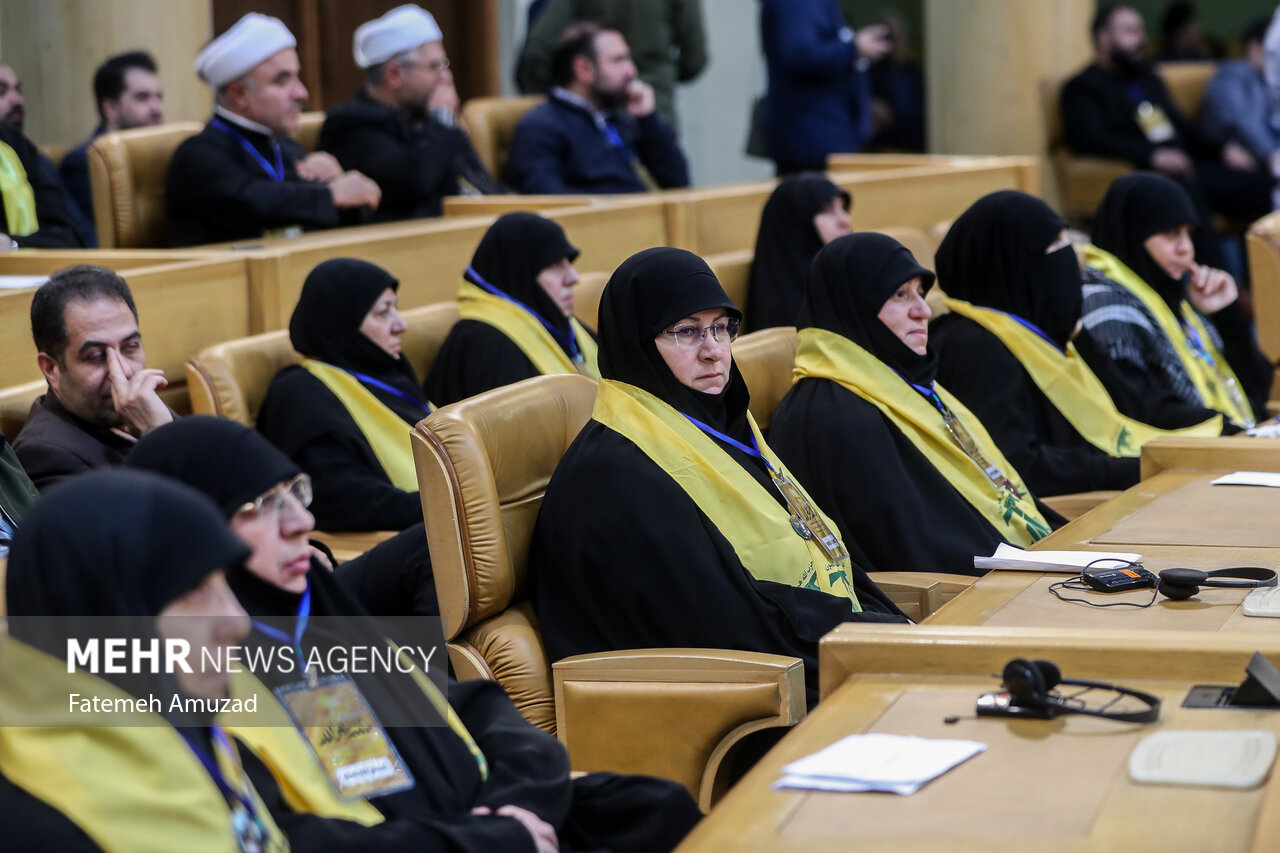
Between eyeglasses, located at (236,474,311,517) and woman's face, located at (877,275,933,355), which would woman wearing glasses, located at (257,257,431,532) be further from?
eyeglasses, located at (236,474,311,517)

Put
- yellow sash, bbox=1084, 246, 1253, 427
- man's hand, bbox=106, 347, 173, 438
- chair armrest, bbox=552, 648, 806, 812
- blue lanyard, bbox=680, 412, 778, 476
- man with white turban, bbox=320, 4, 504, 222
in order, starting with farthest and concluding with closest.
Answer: man with white turban, bbox=320, 4, 504, 222, yellow sash, bbox=1084, 246, 1253, 427, man's hand, bbox=106, 347, 173, 438, blue lanyard, bbox=680, 412, 778, 476, chair armrest, bbox=552, 648, 806, 812

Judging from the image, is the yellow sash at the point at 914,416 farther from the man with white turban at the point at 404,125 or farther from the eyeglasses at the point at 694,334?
the man with white turban at the point at 404,125

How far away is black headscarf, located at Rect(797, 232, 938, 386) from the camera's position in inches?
144

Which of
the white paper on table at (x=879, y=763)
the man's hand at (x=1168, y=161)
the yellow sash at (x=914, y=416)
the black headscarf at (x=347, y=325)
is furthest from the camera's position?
the man's hand at (x=1168, y=161)

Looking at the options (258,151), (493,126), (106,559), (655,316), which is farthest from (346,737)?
(493,126)

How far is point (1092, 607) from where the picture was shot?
2.62m

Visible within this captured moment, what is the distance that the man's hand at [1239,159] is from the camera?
936cm

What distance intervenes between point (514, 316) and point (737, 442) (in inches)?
63.1

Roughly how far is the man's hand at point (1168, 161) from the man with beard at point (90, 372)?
270 inches

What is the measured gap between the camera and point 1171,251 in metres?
5.13

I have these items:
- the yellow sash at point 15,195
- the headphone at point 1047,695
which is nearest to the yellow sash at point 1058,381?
the headphone at point 1047,695

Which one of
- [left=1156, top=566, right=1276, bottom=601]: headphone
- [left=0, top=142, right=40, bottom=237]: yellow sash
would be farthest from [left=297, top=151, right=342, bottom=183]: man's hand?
[left=1156, top=566, right=1276, bottom=601]: headphone

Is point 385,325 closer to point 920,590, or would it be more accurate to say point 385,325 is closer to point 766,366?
point 766,366

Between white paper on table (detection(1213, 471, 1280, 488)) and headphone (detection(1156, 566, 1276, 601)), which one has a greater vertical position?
headphone (detection(1156, 566, 1276, 601))
